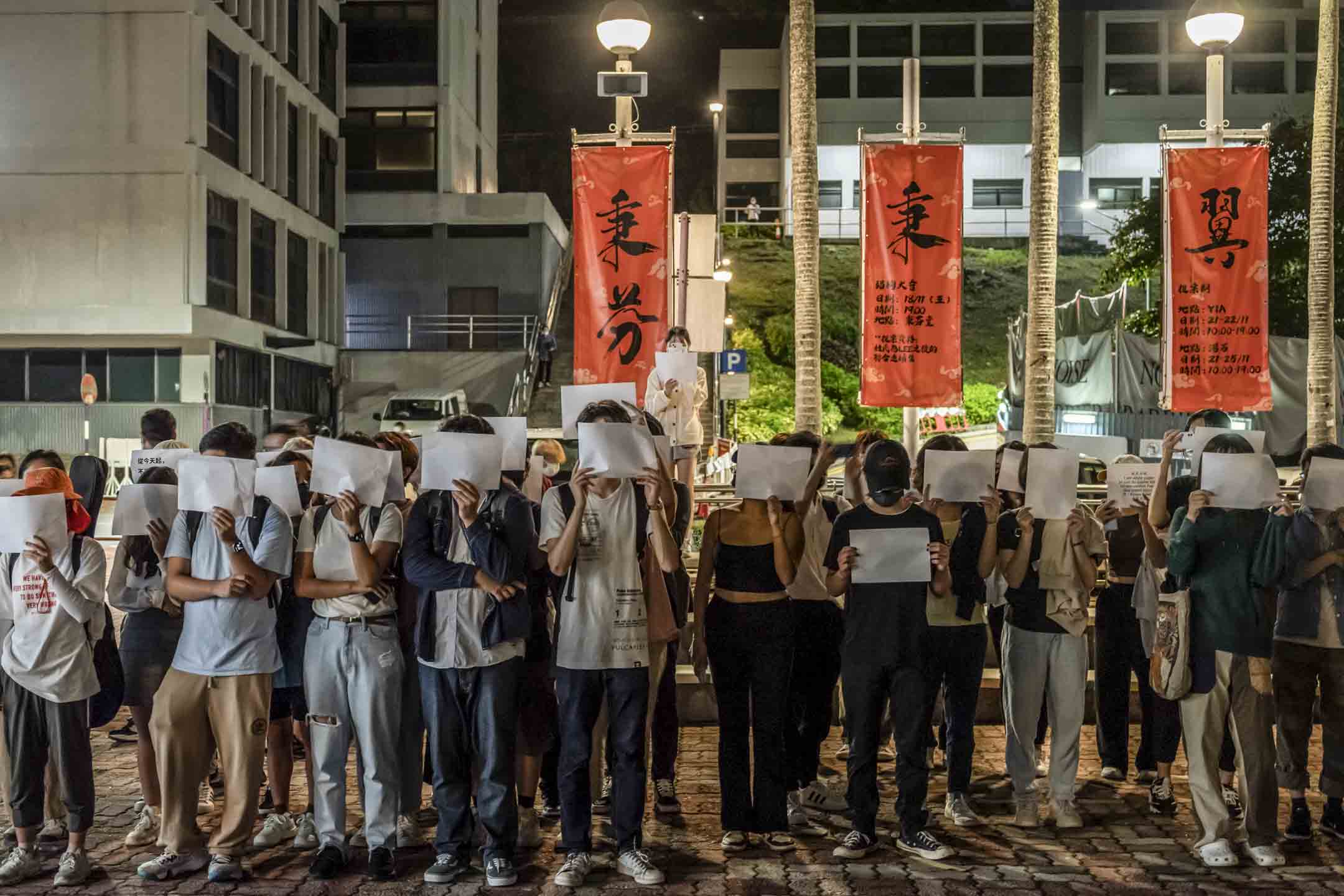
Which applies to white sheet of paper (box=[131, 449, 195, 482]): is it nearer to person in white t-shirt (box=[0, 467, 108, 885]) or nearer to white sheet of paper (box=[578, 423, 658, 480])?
person in white t-shirt (box=[0, 467, 108, 885])

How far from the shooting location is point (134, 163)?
31.7 metres

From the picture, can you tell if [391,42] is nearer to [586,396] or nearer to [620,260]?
[620,260]

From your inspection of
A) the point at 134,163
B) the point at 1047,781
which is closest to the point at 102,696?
the point at 1047,781

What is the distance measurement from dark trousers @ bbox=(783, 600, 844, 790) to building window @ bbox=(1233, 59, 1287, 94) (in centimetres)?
4476

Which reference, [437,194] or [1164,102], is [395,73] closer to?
[437,194]

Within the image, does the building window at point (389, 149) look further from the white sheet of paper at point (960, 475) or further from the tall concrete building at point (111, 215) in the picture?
the white sheet of paper at point (960, 475)

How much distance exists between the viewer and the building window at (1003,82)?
48375 mm

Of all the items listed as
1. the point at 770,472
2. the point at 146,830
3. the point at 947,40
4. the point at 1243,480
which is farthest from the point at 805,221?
the point at 947,40

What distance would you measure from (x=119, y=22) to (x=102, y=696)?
28.5 meters

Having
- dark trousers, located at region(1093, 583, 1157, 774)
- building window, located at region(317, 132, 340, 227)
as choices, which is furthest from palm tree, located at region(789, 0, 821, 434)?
building window, located at region(317, 132, 340, 227)

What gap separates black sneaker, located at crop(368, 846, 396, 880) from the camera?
259 inches

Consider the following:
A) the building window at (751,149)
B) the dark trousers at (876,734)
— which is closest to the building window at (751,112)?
the building window at (751,149)

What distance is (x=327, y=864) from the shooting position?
658 cm

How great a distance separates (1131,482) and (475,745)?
403cm
